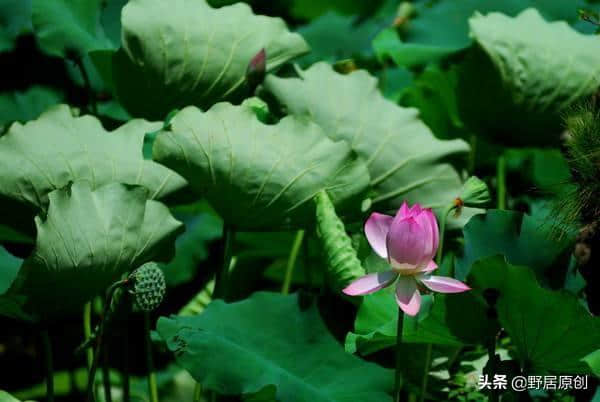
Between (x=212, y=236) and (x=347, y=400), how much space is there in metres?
1.15

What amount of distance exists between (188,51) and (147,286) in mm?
495

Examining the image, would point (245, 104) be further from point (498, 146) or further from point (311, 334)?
point (498, 146)

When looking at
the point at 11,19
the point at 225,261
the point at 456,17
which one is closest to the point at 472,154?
the point at 456,17

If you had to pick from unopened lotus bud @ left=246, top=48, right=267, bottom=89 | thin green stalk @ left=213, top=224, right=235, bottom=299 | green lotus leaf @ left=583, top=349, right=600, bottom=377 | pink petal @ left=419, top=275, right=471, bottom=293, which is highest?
pink petal @ left=419, top=275, right=471, bottom=293

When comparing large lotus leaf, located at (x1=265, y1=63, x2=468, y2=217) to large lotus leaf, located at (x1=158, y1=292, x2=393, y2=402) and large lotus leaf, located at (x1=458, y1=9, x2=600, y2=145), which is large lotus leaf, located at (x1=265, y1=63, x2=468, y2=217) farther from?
large lotus leaf, located at (x1=158, y1=292, x2=393, y2=402)

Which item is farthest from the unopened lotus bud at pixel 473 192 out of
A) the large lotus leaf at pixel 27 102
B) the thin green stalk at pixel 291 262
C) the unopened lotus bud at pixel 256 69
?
the large lotus leaf at pixel 27 102

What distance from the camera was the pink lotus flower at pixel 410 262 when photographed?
105 cm

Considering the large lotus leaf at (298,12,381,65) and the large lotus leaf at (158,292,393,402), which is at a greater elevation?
the large lotus leaf at (158,292,393,402)

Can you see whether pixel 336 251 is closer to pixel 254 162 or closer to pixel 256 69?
pixel 254 162

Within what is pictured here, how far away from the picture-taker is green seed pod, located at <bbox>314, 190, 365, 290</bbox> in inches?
53.9

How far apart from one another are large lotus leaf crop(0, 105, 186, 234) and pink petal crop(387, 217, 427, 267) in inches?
20.8

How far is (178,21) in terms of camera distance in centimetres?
158

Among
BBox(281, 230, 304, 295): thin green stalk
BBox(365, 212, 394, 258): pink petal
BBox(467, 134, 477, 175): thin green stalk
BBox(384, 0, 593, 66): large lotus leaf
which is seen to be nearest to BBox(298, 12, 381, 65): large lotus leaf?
BBox(384, 0, 593, 66): large lotus leaf

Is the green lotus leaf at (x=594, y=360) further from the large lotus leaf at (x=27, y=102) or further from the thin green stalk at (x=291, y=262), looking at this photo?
the large lotus leaf at (x=27, y=102)
